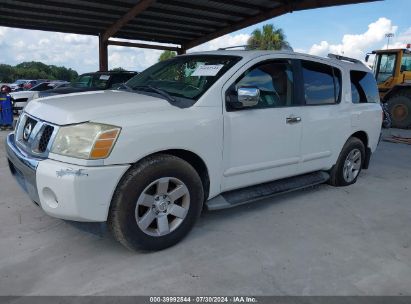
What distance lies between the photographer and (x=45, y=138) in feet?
9.40

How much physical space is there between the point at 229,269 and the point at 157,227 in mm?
674

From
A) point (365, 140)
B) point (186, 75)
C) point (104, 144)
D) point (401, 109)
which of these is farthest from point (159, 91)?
point (401, 109)

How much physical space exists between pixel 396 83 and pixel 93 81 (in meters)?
10.0

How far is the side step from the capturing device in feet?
11.3

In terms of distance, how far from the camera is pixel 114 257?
2980mm

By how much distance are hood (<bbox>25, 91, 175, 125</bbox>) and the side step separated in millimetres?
1004

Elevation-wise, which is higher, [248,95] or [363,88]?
[248,95]

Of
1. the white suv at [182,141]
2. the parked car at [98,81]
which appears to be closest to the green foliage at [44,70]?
the parked car at [98,81]

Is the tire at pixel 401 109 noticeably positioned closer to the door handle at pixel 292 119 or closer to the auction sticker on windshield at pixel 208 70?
the door handle at pixel 292 119

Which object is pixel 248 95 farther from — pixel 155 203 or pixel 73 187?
pixel 73 187

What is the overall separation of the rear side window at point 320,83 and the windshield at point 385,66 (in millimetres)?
9538

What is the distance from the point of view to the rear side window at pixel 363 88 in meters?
5.05

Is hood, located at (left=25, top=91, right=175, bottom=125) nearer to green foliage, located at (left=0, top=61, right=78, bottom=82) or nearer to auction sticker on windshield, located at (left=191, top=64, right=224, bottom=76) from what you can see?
auction sticker on windshield, located at (left=191, top=64, right=224, bottom=76)

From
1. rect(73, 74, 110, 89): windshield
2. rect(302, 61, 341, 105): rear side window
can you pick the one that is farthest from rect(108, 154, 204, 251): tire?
rect(73, 74, 110, 89): windshield
